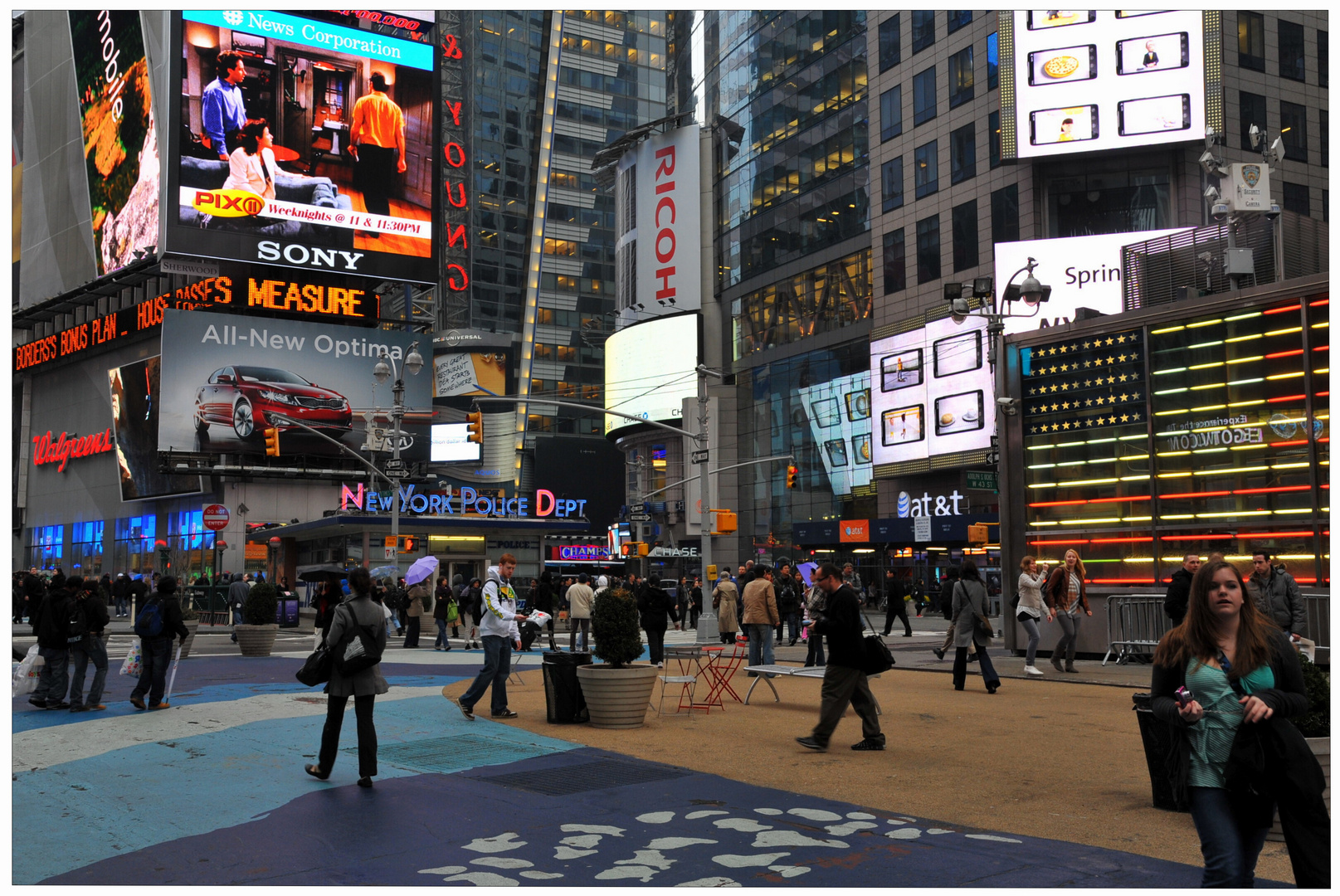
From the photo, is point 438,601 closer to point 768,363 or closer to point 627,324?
point 768,363

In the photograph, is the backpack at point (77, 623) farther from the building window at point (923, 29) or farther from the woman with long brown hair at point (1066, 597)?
the building window at point (923, 29)

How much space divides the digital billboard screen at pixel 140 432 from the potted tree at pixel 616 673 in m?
55.2

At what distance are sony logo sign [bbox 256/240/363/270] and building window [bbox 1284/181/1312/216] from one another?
45.9 m

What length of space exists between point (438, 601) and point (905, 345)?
34317 mm

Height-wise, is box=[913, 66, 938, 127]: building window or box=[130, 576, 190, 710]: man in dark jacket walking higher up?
box=[913, 66, 938, 127]: building window

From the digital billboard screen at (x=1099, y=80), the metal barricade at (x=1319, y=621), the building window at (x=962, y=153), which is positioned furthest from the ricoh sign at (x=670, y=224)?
the metal barricade at (x=1319, y=621)

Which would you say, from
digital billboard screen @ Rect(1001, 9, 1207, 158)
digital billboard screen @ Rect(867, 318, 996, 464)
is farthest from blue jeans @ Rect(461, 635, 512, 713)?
digital billboard screen @ Rect(1001, 9, 1207, 158)

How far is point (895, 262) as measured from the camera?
2329 inches

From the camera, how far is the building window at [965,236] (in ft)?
177

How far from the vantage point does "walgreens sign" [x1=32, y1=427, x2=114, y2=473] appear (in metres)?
73.8

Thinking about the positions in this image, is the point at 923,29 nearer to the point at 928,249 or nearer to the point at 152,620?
the point at 928,249

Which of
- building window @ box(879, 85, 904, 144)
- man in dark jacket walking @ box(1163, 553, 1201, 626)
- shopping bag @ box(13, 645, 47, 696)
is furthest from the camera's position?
building window @ box(879, 85, 904, 144)

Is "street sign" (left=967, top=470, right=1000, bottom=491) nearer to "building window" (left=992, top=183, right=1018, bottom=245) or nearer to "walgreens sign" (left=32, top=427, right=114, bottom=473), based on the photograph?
"building window" (left=992, top=183, right=1018, bottom=245)

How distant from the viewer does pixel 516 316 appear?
334 feet
